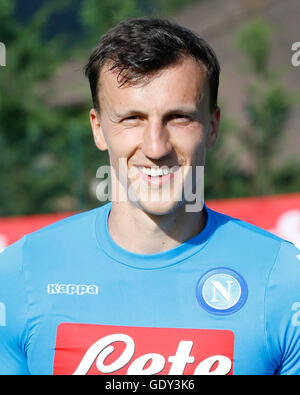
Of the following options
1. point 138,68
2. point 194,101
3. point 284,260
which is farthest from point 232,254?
point 138,68

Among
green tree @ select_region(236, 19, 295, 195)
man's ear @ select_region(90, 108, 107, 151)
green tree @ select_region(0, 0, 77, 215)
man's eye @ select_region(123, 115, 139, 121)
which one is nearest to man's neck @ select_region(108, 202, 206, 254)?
man's ear @ select_region(90, 108, 107, 151)

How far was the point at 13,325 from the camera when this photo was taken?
7.64 ft

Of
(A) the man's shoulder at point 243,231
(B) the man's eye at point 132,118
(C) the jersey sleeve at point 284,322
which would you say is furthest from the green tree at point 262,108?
(B) the man's eye at point 132,118

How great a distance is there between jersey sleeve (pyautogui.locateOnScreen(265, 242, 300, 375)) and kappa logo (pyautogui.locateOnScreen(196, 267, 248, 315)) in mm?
104

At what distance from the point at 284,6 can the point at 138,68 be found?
18952 millimetres

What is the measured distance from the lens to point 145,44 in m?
2.26

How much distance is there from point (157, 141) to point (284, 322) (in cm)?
77

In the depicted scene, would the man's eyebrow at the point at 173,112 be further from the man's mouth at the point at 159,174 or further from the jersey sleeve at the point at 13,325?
the jersey sleeve at the point at 13,325

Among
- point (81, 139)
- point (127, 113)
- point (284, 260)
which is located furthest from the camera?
point (81, 139)

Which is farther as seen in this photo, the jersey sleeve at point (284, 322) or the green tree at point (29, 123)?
the green tree at point (29, 123)

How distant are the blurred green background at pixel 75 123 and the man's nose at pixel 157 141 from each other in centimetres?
743

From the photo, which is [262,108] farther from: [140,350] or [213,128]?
[140,350]

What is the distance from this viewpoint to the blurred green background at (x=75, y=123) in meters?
A: 10.1
